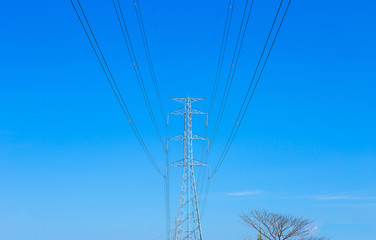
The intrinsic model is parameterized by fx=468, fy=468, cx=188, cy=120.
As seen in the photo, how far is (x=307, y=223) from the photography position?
57.2m

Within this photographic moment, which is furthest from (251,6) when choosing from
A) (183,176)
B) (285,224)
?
(285,224)

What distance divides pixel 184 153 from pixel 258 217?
16107mm

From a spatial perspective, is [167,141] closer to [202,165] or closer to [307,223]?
[202,165]

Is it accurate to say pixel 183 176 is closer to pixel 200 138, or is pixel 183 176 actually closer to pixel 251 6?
pixel 200 138

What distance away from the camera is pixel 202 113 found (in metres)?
47.3

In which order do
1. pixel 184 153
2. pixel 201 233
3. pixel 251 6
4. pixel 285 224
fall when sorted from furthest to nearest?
pixel 285 224
pixel 184 153
pixel 201 233
pixel 251 6

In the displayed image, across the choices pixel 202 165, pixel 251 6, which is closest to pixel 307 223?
pixel 202 165

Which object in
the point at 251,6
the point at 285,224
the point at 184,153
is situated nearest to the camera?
the point at 251,6

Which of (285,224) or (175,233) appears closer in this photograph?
(175,233)

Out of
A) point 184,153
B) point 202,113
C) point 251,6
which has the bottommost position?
point 251,6

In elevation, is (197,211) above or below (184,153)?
below

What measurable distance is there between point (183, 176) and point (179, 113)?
6740 mm

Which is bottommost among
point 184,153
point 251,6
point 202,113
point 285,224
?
point 251,6

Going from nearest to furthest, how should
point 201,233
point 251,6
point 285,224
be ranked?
point 251,6 → point 201,233 → point 285,224
